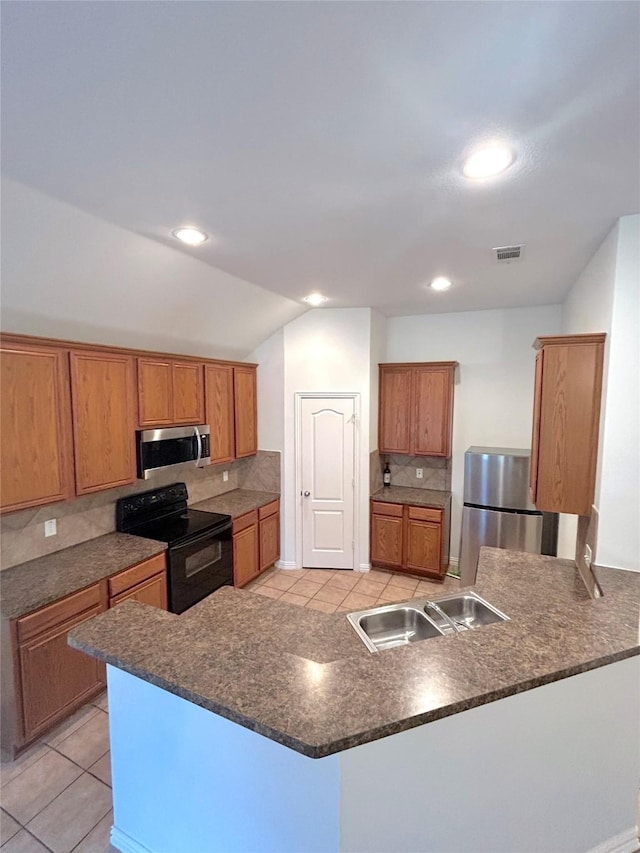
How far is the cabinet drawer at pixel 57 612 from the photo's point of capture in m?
2.09

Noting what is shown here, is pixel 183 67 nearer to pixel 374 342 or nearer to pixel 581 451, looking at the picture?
pixel 581 451

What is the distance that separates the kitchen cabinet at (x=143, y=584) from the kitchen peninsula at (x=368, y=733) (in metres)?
1.08

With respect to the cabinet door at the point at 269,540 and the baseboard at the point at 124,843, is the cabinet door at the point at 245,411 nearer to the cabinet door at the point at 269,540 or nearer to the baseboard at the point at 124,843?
Answer: the cabinet door at the point at 269,540

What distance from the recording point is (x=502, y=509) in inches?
150

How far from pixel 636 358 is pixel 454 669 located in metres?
1.78

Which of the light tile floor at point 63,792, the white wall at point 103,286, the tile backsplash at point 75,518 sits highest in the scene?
the white wall at point 103,286

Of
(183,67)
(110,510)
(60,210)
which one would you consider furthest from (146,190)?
(110,510)

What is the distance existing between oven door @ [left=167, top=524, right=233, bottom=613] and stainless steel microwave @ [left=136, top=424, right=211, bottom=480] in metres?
0.67

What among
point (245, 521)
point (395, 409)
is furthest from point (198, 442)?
point (395, 409)

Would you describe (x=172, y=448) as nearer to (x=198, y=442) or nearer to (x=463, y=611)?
(x=198, y=442)

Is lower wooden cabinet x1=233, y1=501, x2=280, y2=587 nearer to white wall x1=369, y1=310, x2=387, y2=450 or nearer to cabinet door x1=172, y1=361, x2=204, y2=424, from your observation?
cabinet door x1=172, y1=361, x2=204, y2=424

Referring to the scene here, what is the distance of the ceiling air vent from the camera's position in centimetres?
243

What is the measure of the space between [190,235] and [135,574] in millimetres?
2265

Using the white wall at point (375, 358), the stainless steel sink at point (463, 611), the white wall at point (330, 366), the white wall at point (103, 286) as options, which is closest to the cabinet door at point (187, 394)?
the white wall at point (103, 286)
